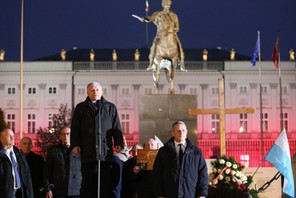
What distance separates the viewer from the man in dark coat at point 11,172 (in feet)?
28.1

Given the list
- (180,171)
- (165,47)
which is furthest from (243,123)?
(180,171)

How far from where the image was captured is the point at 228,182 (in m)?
10.8

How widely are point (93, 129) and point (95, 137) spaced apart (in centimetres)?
11

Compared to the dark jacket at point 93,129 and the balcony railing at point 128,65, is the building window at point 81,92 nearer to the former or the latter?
the balcony railing at point 128,65

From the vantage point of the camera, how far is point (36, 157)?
34.1ft

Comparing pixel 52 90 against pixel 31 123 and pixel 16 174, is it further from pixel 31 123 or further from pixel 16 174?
Answer: pixel 16 174

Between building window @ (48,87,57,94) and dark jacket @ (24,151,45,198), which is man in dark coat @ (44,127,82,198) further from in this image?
building window @ (48,87,57,94)

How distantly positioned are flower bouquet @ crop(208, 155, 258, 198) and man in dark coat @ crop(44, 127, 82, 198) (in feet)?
6.69

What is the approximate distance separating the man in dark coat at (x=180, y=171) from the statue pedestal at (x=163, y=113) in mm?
8560

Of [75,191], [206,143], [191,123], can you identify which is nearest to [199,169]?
[75,191]

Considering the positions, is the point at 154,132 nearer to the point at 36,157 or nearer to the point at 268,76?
the point at 36,157

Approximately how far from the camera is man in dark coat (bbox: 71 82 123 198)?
27.0 ft

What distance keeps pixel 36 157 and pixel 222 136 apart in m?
5.74

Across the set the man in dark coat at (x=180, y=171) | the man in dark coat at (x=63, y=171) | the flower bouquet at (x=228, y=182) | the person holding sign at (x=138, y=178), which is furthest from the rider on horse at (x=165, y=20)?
the man in dark coat at (x=180, y=171)
